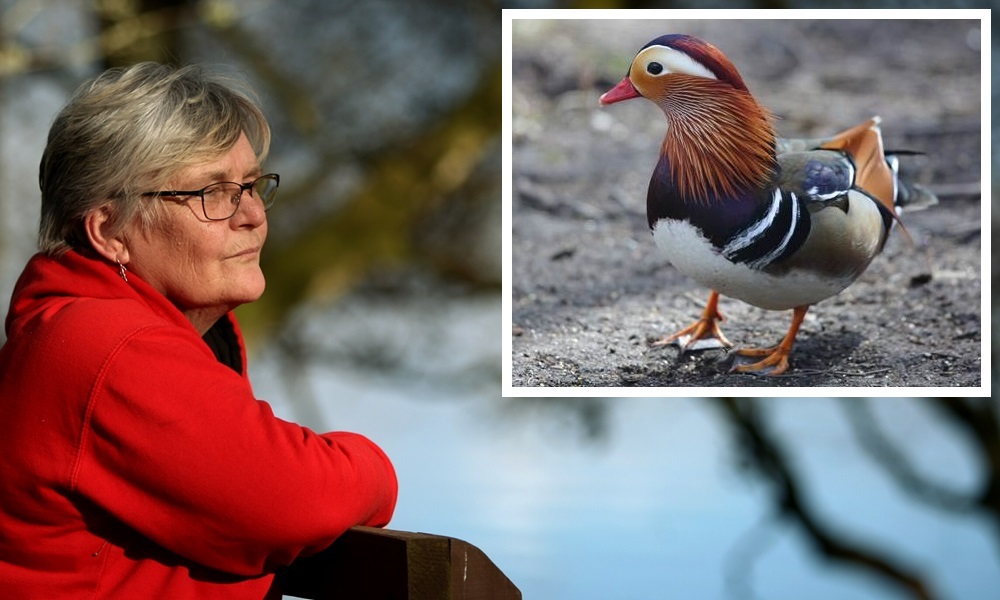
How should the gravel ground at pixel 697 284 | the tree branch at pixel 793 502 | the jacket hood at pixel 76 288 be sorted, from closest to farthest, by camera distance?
the jacket hood at pixel 76 288 → the gravel ground at pixel 697 284 → the tree branch at pixel 793 502

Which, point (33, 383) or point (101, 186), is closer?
point (33, 383)

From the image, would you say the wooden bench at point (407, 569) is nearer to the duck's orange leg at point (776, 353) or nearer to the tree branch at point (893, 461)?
the duck's orange leg at point (776, 353)

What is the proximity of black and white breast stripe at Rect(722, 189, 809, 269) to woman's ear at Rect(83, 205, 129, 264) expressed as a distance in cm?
54

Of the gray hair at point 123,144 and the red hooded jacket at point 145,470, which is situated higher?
the gray hair at point 123,144

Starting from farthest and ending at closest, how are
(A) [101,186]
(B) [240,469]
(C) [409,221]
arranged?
(C) [409,221]
(A) [101,186]
(B) [240,469]

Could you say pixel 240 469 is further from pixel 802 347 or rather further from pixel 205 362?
pixel 802 347

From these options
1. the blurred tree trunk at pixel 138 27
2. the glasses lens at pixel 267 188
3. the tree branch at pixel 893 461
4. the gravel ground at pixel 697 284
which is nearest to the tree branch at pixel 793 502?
the tree branch at pixel 893 461

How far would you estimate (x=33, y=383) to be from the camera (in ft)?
2.63

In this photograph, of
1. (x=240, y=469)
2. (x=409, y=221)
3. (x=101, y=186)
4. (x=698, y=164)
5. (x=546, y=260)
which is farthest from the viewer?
(x=409, y=221)

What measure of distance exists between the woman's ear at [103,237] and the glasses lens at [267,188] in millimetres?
129

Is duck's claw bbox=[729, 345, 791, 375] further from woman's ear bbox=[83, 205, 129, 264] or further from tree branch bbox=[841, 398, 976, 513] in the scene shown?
tree branch bbox=[841, 398, 976, 513]

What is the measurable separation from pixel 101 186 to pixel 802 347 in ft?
2.15

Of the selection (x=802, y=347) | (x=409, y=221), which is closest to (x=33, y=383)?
(x=802, y=347)

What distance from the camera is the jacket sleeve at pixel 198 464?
0.77 metres
